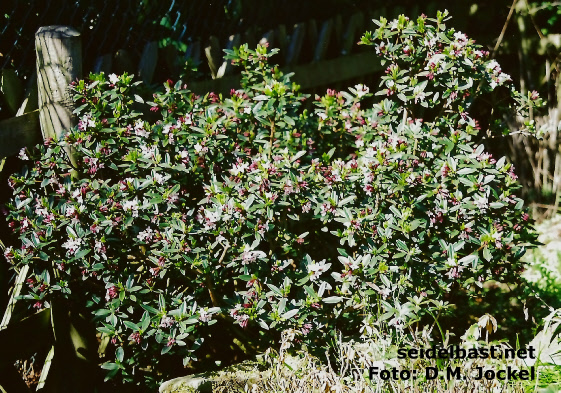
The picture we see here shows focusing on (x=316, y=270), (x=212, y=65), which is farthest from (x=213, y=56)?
(x=316, y=270)

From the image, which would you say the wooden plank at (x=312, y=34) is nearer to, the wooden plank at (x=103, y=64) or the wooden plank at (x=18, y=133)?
the wooden plank at (x=103, y=64)

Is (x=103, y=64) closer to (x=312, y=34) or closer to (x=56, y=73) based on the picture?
(x=56, y=73)

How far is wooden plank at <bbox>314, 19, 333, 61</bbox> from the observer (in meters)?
4.10

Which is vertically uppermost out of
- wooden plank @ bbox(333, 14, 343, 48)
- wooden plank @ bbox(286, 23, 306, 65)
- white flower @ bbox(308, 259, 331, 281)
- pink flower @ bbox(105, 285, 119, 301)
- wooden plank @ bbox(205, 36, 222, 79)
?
wooden plank @ bbox(333, 14, 343, 48)

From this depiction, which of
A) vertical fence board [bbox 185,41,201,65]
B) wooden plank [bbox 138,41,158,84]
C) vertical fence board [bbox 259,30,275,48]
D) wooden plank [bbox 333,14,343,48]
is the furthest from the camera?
wooden plank [bbox 333,14,343,48]

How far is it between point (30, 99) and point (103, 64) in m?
0.39

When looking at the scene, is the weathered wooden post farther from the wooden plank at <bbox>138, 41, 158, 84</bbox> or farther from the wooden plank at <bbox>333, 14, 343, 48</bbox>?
the wooden plank at <bbox>333, 14, 343, 48</bbox>

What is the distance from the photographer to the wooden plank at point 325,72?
3404 millimetres

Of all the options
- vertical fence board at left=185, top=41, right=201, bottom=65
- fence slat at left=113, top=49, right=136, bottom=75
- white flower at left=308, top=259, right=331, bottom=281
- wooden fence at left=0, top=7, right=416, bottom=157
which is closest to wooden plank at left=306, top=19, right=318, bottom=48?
wooden fence at left=0, top=7, right=416, bottom=157

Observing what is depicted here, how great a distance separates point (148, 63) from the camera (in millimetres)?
3082

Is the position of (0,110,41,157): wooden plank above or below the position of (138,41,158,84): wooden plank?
below

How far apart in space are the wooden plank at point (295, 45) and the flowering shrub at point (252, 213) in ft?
3.03

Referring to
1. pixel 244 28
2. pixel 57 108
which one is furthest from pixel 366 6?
pixel 57 108

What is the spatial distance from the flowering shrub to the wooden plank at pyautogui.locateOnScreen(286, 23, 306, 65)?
92cm
